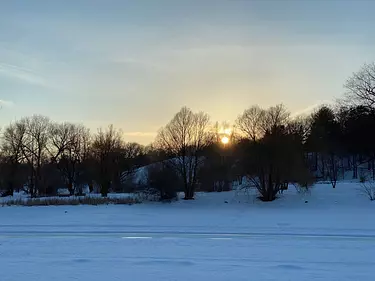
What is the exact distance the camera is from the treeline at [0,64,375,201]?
35188mm

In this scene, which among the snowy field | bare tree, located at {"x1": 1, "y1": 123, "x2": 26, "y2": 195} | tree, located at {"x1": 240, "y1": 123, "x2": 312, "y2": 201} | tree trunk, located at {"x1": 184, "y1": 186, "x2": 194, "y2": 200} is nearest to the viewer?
the snowy field

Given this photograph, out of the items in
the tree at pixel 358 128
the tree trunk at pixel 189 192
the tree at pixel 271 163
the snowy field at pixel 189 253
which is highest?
the tree at pixel 358 128

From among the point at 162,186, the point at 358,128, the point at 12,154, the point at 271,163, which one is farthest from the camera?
the point at 12,154

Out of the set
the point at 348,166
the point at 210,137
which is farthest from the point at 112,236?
the point at 348,166

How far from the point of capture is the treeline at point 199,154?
115ft

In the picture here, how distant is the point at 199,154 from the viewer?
41.2 m

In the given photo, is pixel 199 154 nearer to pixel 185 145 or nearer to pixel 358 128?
pixel 185 145

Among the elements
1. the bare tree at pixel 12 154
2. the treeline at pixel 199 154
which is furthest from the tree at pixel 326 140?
the bare tree at pixel 12 154

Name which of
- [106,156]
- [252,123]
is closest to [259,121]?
[252,123]

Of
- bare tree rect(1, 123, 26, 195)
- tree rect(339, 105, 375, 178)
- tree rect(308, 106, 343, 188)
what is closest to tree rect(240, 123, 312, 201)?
tree rect(339, 105, 375, 178)

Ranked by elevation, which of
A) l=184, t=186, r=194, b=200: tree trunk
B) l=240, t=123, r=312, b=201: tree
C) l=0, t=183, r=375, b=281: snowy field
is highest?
l=240, t=123, r=312, b=201: tree

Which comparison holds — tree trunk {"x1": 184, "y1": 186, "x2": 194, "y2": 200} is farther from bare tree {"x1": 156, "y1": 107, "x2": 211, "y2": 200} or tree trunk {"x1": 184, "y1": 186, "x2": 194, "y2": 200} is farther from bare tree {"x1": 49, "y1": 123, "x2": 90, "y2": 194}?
bare tree {"x1": 49, "y1": 123, "x2": 90, "y2": 194}

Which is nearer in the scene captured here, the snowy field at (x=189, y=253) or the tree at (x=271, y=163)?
the snowy field at (x=189, y=253)

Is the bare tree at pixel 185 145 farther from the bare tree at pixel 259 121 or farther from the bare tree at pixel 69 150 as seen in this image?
the bare tree at pixel 69 150
